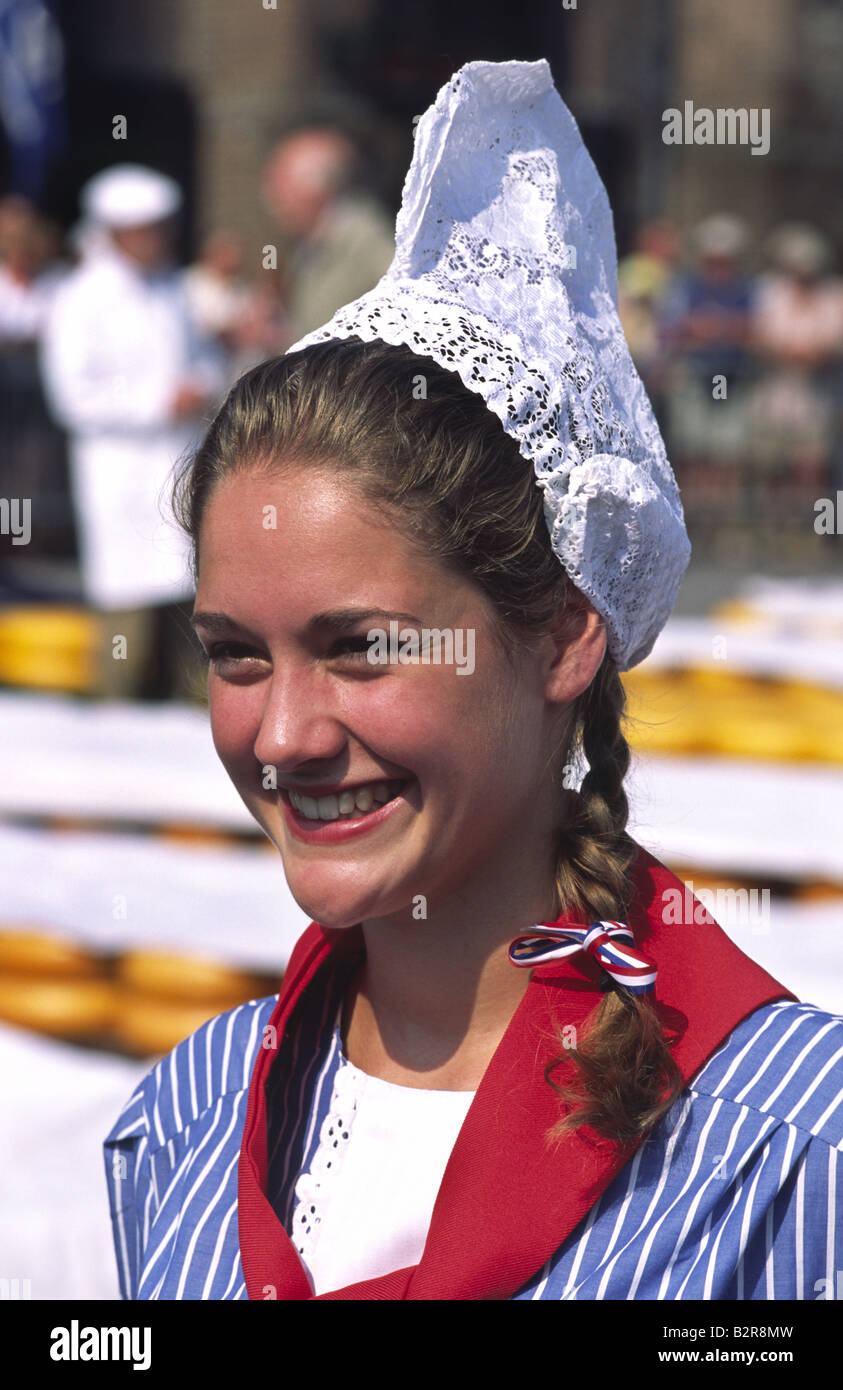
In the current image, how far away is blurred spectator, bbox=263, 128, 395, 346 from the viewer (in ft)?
20.5

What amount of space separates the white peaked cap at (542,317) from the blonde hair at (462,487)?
24mm

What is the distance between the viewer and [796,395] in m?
10.8

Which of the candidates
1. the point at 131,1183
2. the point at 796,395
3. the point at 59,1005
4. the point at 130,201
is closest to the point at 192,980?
the point at 59,1005

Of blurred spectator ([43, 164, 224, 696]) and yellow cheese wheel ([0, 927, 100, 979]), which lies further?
blurred spectator ([43, 164, 224, 696])

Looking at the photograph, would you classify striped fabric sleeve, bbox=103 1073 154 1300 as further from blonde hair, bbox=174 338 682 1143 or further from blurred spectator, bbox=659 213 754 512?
blurred spectator, bbox=659 213 754 512

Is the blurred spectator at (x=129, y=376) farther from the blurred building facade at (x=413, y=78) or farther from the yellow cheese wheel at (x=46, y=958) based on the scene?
the blurred building facade at (x=413, y=78)

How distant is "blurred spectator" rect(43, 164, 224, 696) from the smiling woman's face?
17.6 ft

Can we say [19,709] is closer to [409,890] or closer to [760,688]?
[760,688]

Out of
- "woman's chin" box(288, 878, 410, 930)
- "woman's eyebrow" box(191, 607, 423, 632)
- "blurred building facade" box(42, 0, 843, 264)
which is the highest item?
"blurred building facade" box(42, 0, 843, 264)

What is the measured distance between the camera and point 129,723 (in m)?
6.01

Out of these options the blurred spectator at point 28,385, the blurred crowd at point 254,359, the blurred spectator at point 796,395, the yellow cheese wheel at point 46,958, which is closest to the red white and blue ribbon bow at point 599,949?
the yellow cheese wheel at point 46,958

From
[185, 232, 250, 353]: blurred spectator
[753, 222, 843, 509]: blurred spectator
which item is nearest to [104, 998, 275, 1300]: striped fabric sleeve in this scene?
[185, 232, 250, 353]: blurred spectator
